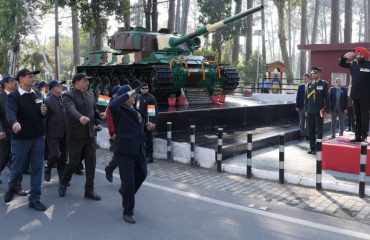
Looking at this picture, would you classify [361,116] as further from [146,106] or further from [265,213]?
[146,106]

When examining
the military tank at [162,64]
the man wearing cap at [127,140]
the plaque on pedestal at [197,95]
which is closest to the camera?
the man wearing cap at [127,140]

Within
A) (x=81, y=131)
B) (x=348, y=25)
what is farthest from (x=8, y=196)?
(x=348, y=25)

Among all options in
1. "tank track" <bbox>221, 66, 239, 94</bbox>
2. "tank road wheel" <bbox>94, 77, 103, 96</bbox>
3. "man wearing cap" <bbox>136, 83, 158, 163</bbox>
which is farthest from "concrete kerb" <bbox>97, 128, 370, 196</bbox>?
"tank road wheel" <bbox>94, 77, 103, 96</bbox>

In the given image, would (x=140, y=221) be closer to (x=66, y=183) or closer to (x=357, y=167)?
(x=66, y=183)

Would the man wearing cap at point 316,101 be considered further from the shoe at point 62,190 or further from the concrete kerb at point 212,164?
the shoe at point 62,190

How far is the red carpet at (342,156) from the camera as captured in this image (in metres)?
8.31

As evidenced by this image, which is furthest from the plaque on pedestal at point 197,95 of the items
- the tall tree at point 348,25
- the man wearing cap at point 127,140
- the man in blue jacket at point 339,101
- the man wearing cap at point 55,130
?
the tall tree at point 348,25

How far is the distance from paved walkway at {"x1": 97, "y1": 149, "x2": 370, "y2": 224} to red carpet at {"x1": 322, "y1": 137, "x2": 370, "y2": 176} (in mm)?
1279

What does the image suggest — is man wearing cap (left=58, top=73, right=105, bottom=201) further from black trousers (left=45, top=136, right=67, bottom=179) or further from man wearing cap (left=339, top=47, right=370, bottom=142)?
man wearing cap (left=339, top=47, right=370, bottom=142)

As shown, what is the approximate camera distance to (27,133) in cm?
645

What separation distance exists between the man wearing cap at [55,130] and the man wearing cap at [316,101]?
540 centimetres

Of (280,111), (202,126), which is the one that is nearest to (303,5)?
Answer: (280,111)

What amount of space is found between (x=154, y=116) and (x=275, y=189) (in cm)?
327

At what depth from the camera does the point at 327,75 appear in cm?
2020
